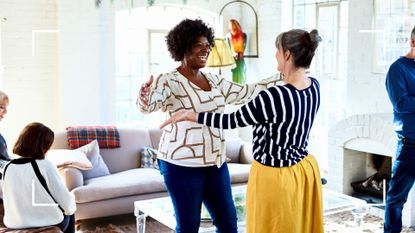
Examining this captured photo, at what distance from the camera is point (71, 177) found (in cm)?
444

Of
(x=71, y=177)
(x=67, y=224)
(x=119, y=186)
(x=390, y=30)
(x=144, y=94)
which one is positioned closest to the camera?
(x=144, y=94)

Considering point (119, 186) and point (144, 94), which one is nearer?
point (144, 94)

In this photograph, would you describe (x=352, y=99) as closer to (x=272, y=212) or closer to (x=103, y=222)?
(x=103, y=222)

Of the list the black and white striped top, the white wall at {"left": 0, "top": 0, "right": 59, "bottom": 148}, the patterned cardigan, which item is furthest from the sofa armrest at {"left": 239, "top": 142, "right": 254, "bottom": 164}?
the black and white striped top

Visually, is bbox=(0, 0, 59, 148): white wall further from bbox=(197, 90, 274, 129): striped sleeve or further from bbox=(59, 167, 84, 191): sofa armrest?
bbox=(197, 90, 274, 129): striped sleeve

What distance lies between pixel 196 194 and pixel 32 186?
92cm

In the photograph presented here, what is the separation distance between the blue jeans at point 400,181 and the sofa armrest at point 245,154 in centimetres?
188

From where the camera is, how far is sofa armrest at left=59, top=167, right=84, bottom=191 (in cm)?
443

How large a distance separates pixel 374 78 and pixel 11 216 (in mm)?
3343

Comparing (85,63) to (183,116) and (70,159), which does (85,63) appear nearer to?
(70,159)

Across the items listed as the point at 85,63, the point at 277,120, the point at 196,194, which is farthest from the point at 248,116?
the point at 85,63

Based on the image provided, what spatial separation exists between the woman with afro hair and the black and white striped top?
12.3 inches

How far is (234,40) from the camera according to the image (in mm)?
6352

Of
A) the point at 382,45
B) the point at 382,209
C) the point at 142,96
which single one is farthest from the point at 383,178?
the point at 142,96
